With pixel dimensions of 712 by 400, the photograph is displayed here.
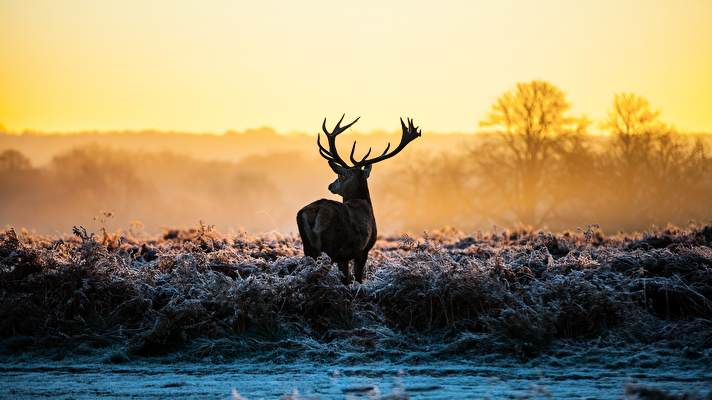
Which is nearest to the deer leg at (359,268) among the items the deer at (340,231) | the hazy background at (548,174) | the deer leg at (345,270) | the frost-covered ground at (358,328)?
the deer at (340,231)

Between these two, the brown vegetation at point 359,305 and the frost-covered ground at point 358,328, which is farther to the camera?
the brown vegetation at point 359,305

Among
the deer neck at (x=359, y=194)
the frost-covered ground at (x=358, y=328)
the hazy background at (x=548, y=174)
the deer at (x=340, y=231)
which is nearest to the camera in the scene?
the frost-covered ground at (x=358, y=328)

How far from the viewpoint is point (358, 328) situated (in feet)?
33.3

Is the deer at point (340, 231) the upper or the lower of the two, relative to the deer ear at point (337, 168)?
lower

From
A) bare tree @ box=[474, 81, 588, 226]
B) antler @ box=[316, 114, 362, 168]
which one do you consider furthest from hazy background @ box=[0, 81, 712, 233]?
antler @ box=[316, 114, 362, 168]

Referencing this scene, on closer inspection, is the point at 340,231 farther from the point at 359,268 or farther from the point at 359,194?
the point at 359,194

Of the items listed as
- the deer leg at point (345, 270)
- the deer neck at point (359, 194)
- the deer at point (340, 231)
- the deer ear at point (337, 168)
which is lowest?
the deer leg at point (345, 270)

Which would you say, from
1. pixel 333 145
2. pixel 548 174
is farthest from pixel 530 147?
pixel 333 145

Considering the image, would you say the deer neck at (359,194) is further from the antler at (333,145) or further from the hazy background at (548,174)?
the hazy background at (548,174)

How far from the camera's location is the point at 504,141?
42719mm

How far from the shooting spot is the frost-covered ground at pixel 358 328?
8148 mm

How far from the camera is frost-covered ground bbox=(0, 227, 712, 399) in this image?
8148 mm

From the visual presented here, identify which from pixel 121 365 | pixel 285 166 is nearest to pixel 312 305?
pixel 121 365

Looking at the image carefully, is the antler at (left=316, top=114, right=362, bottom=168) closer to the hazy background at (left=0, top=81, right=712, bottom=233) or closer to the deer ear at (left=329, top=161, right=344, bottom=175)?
the deer ear at (left=329, top=161, right=344, bottom=175)
